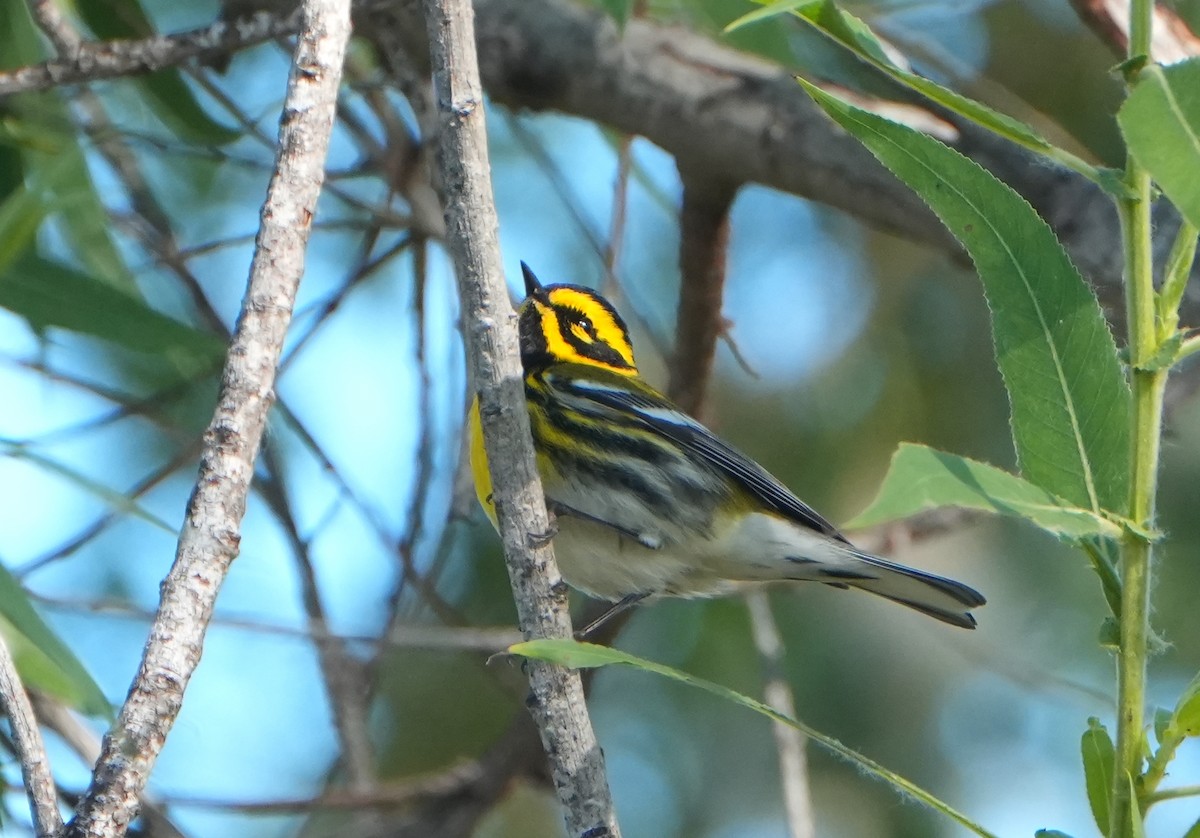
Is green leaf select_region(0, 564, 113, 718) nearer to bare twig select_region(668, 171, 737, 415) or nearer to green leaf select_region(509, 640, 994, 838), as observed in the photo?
green leaf select_region(509, 640, 994, 838)

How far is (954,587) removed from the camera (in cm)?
267

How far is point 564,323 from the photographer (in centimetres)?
360

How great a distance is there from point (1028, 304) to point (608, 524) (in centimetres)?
167

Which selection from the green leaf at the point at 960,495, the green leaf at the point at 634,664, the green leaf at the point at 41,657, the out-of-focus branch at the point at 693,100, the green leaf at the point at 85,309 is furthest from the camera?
the out-of-focus branch at the point at 693,100

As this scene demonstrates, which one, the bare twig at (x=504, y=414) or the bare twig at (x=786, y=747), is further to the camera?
the bare twig at (x=786, y=747)

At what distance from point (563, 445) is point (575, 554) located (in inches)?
9.9

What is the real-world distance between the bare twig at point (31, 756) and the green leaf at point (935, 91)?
3.32 ft

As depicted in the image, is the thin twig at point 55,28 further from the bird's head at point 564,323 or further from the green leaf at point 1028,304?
the green leaf at point 1028,304

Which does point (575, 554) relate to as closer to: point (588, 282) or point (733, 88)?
point (733, 88)

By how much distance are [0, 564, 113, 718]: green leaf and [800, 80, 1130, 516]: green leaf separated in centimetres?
140

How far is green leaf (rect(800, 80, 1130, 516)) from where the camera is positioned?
4.66 feet

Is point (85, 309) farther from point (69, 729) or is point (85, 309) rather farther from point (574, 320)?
point (574, 320)

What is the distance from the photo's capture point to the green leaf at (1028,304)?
1.42 meters


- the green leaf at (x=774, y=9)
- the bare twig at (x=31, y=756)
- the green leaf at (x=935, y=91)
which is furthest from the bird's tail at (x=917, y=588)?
the bare twig at (x=31, y=756)
